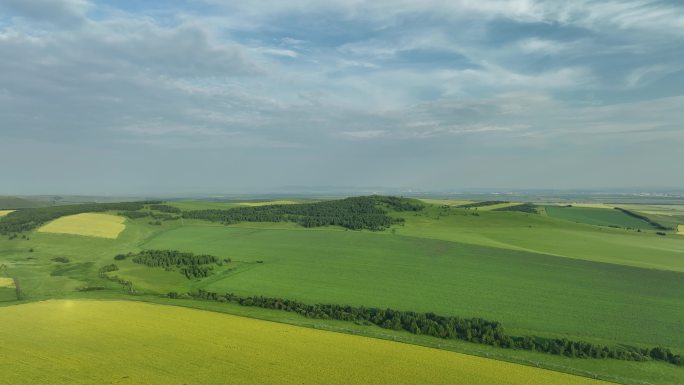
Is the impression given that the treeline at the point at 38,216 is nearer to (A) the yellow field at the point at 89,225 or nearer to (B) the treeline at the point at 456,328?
(A) the yellow field at the point at 89,225

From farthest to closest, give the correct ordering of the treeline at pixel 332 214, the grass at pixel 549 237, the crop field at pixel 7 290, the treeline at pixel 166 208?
the treeline at pixel 166 208 < the treeline at pixel 332 214 < the grass at pixel 549 237 < the crop field at pixel 7 290

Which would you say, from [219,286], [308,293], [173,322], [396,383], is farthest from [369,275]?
[396,383]

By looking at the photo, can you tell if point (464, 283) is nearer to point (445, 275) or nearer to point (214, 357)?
point (445, 275)

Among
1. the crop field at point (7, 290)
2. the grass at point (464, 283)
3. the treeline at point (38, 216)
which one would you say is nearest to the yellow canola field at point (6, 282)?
the crop field at point (7, 290)

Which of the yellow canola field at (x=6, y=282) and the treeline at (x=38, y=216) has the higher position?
the treeline at (x=38, y=216)

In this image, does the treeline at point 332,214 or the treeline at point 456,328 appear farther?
the treeline at point 332,214

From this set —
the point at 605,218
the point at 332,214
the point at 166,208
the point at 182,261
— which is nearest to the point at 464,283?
the point at 182,261
